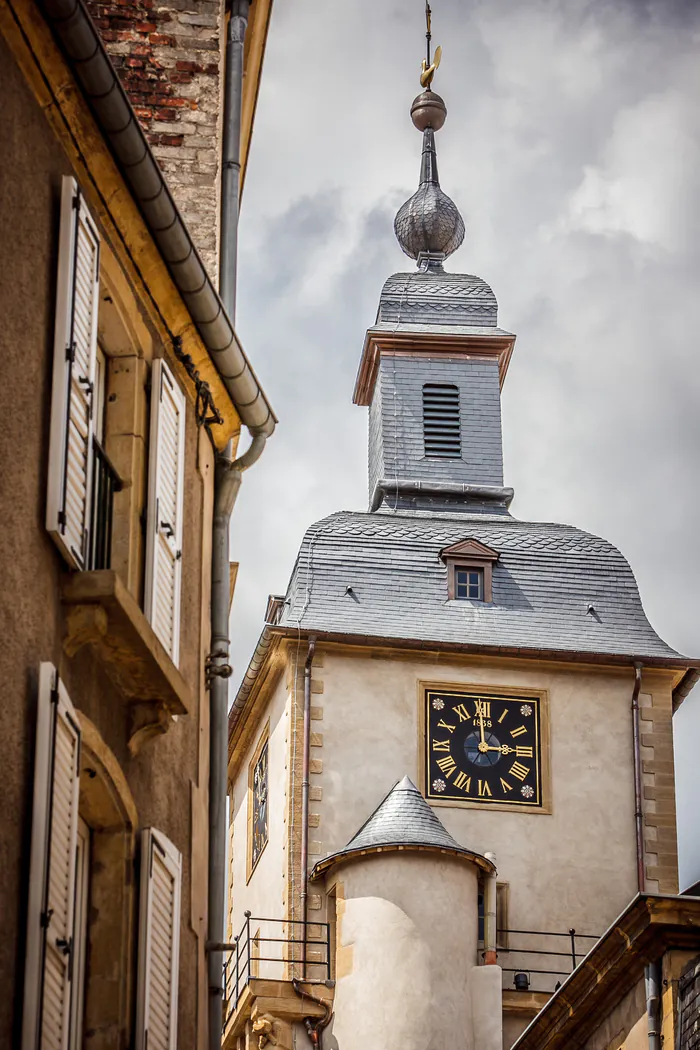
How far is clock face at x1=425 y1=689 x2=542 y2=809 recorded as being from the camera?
34188 millimetres

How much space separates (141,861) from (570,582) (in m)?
26.5

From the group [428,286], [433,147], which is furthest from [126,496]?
[433,147]

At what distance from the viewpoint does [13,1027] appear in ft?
28.1

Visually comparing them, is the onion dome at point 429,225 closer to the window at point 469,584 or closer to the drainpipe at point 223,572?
the window at point 469,584

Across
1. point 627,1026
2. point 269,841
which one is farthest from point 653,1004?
point 269,841

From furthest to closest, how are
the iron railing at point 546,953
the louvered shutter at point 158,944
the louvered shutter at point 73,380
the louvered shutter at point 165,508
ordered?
1. the iron railing at point 546,953
2. the louvered shutter at point 165,508
3. the louvered shutter at point 158,944
4. the louvered shutter at point 73,380

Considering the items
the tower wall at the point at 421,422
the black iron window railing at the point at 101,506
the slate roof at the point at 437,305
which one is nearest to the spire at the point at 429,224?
the slate roof at the point at 437,305

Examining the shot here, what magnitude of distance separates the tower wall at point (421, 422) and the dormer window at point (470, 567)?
3.91m

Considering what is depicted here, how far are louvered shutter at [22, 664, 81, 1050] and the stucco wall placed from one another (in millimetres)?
46

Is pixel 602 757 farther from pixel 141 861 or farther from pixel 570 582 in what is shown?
pixel 141 861

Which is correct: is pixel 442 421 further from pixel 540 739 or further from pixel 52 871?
pixel 52 871

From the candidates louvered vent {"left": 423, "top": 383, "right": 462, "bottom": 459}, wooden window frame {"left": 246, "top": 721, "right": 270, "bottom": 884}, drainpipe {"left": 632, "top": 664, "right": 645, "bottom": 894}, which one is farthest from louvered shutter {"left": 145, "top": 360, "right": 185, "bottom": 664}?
louvered vent {"left": 423, "top": 383, "right": 462, "bottom": 459}

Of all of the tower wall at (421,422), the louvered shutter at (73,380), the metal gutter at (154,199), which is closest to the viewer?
the louvered shutter at (73,380)

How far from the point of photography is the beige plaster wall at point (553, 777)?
3359cm
